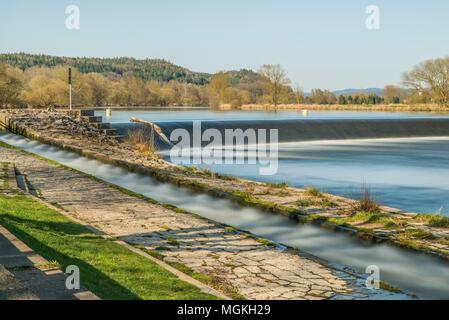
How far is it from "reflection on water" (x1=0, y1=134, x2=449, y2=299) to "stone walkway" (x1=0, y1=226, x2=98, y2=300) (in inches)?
172

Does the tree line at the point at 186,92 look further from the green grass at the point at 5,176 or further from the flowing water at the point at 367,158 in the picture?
the green grass at the point at 5,176

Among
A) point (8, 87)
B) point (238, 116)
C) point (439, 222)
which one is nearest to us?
point (439, 222)

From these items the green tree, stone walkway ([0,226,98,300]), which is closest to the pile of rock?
the green tree

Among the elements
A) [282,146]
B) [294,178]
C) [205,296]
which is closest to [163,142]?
[282,146]

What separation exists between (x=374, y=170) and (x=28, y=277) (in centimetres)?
2008

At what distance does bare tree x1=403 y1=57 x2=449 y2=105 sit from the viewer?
83.0 m

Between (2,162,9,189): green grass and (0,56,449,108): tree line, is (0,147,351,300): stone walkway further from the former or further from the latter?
(0,56,449,108): tree line

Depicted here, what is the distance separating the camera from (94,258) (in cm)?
757

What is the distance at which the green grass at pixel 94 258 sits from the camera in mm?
6281

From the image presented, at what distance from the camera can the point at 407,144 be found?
39.0 m

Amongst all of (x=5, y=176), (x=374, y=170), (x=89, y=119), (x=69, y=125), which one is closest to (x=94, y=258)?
(x=5, y=176)

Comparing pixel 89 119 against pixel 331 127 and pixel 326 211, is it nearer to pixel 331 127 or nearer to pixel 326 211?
pixel 331 127

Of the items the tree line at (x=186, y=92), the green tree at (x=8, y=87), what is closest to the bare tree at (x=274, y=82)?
the tree line at (x=186, y=92)
